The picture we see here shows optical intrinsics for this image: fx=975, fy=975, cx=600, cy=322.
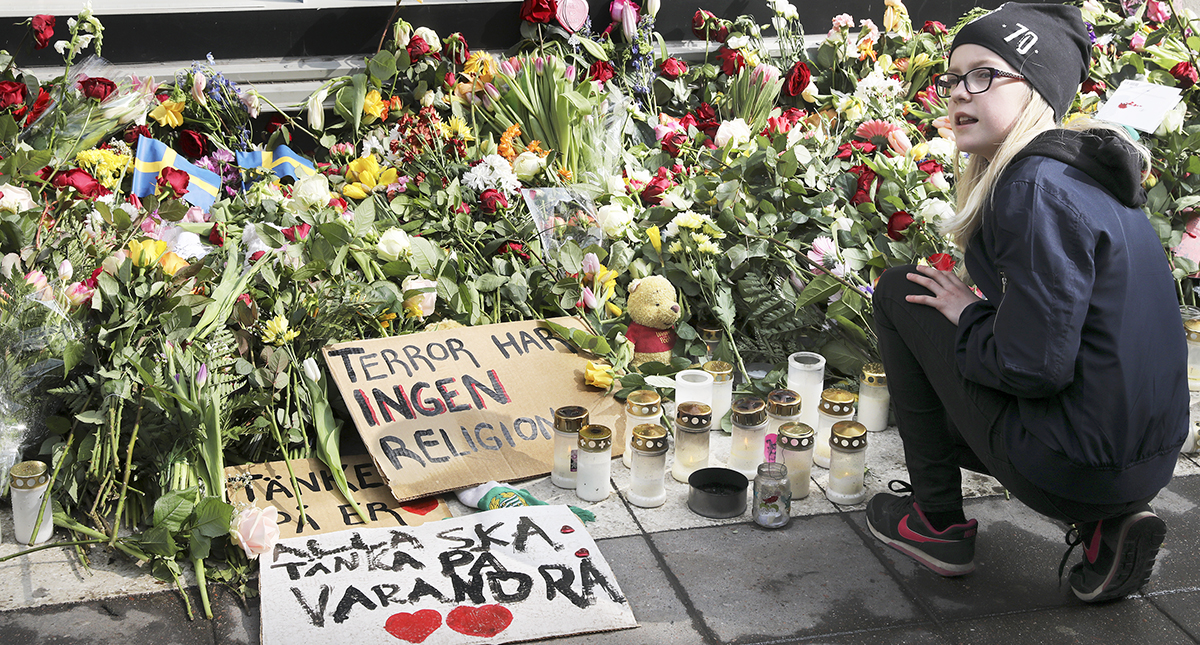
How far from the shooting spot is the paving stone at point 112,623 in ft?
5.81

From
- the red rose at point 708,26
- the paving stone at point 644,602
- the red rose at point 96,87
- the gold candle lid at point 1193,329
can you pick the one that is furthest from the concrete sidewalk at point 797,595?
the red rose at point 708,26

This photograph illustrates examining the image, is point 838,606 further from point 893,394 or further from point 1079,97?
point 1079,97

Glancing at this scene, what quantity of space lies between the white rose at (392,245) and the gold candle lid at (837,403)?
125 cm

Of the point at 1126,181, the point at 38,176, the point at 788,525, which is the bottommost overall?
the point at 788,525

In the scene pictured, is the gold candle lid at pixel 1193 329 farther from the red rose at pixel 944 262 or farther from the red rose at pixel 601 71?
the red rose at pixel 601 71

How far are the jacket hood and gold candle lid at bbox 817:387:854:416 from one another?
0.86 meters

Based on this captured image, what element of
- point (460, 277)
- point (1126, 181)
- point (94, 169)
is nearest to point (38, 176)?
point (94, 169)

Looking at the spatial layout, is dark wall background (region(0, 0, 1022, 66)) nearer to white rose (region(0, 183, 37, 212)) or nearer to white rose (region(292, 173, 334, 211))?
white rose (region(292, 173, 334, 211))

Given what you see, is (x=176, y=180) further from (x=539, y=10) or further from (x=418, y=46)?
(x=539, y=10)

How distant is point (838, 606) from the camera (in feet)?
6.29

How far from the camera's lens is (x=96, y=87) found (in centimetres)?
330

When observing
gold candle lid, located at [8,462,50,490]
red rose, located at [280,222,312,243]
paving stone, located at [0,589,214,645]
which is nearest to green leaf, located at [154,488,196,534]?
paving stone, located at [0,589,214,645]

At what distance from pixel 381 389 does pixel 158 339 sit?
20.9 inches

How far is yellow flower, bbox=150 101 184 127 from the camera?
11.6 feet
